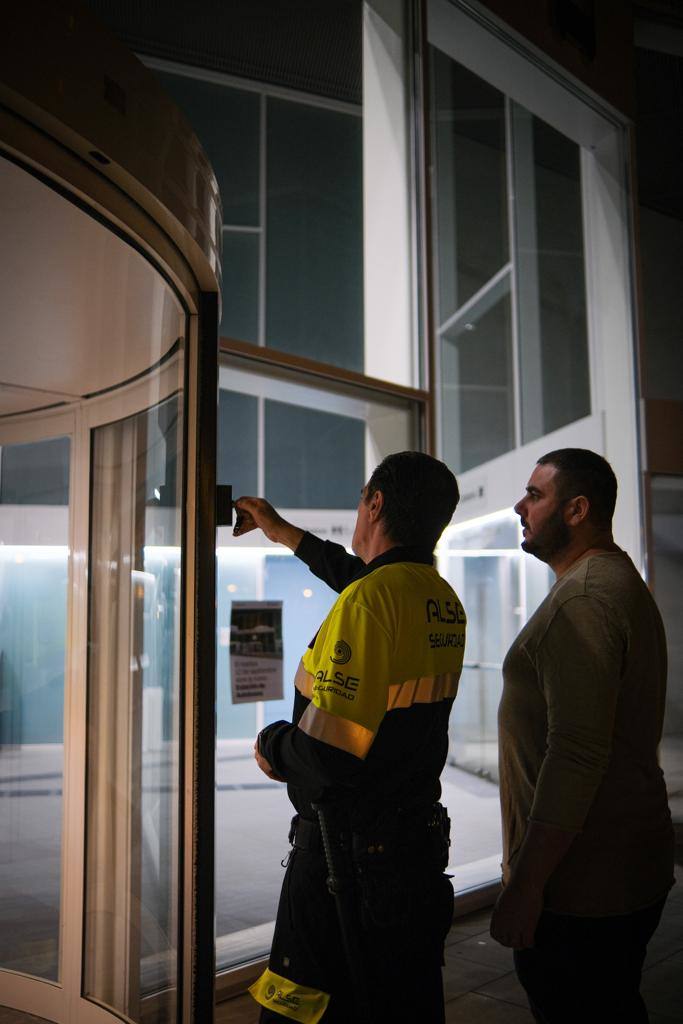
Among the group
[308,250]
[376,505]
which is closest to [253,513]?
[376,505]

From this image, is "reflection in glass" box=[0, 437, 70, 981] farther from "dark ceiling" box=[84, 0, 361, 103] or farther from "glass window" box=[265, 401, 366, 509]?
"glass window" box=[265, 401, 366, 509]

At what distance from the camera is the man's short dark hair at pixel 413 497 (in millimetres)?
1760

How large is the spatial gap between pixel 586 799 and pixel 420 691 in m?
0.36

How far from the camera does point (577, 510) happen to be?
6.40 ft

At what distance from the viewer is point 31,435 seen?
193 centimetres

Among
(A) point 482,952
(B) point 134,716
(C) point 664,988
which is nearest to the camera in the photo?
(B) point 134,716

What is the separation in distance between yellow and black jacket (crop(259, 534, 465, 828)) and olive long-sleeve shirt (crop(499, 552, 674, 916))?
180 millimetres

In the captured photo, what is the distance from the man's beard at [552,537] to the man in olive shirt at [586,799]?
0.49 ft

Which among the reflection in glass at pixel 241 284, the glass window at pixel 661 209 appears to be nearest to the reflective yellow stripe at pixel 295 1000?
the glass window at pixel 661 209

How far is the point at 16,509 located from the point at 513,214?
498cm

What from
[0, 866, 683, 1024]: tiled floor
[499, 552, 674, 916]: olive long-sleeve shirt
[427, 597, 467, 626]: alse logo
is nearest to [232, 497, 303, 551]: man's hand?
[427, 597, 467, 626]: alse logo

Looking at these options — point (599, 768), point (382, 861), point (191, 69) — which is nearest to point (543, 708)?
point (599, 768)

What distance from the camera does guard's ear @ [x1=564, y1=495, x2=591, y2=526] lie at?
1948mm

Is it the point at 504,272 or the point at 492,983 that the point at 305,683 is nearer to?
the point at 492,983
